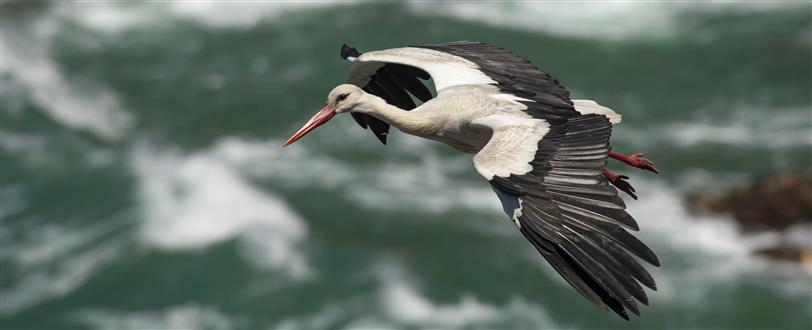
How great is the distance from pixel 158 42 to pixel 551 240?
1727cm

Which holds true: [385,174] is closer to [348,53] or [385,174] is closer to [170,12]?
[170,12]

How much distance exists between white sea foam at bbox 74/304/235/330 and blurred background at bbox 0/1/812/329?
0.03m

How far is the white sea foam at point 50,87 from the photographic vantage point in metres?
22.0

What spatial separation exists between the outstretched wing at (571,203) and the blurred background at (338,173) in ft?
29.5

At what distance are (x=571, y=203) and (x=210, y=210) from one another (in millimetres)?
12125

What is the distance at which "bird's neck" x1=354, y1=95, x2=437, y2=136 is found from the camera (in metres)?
9.65

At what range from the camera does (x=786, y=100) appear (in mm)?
22656

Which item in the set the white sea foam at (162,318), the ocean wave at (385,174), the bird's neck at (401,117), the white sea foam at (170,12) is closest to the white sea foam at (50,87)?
the white sea foam at (170,12)

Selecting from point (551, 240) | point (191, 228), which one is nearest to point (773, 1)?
point (191, 228)

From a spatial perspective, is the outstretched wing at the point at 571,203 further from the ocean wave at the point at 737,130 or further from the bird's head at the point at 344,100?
the ocean wave at the point at 737,130

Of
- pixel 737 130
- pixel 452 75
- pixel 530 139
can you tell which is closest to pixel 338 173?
pixel 737 130

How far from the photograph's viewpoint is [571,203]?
330 inches

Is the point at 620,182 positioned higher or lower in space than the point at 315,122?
lower

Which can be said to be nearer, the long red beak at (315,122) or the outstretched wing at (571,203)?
the outstretched wing at (571,203)
